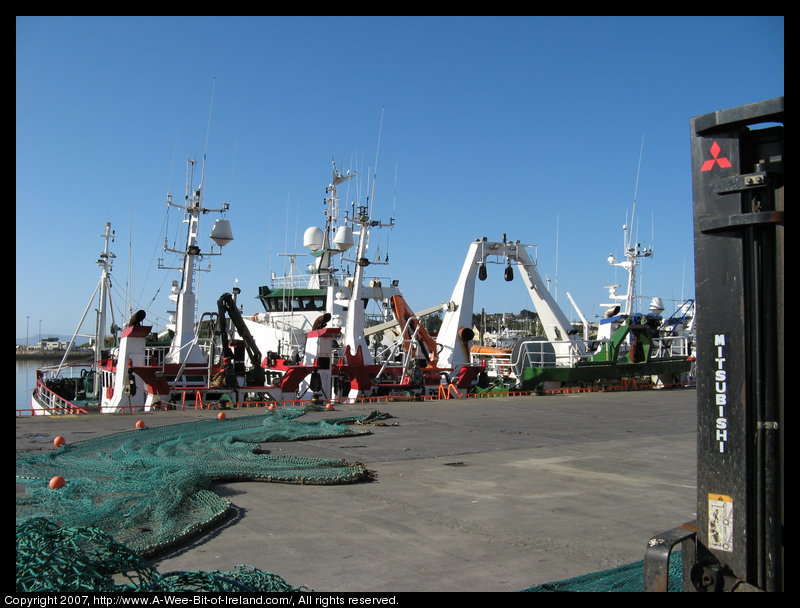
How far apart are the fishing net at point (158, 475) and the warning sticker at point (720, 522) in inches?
130

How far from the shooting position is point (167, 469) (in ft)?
21.2

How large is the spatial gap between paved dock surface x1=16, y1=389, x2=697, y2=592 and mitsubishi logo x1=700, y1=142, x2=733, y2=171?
250cm

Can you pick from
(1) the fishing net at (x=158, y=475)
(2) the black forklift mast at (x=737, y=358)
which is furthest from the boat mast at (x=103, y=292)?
(2) the black forklift mast at (x=737, y=358)

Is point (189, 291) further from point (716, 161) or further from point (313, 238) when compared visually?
point (716, 161)

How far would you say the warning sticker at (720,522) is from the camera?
9.64 ft

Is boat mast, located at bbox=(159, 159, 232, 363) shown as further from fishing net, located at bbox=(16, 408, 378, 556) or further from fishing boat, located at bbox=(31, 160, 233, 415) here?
fishing net, located at bbox=(16, 408, 378, 556)

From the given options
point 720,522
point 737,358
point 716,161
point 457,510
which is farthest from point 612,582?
point 716,161

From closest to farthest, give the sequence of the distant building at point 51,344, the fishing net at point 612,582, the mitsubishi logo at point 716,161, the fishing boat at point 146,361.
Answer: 1. the mitsubishi logo at point 716,161
2. the fishing net at point 612,582
3. the fishing boat at point 146,361
4. the distant building at point 51,344

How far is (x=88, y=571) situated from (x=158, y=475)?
3294 mm

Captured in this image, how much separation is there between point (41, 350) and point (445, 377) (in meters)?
131

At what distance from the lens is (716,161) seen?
3049 millimetres

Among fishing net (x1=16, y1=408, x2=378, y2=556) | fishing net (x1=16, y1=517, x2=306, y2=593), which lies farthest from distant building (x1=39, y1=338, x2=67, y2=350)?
fishing net (x1=16, y1=517, x2=306, y2=593)

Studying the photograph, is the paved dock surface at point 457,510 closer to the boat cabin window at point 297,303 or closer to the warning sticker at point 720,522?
the warning sticker at point 720,522
